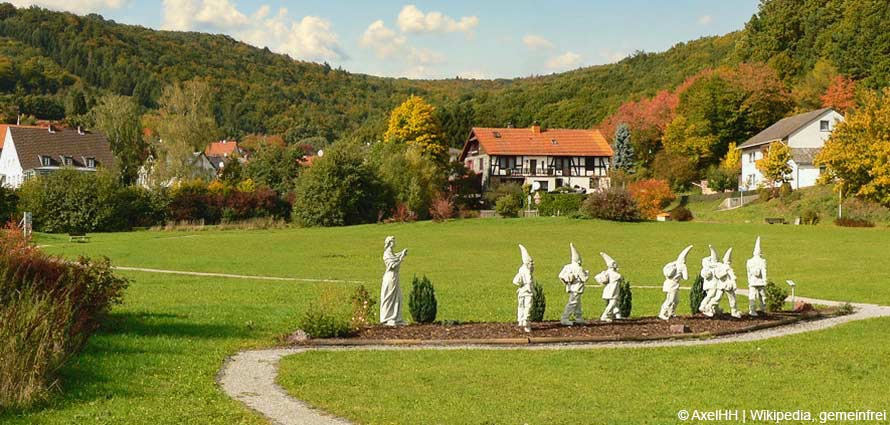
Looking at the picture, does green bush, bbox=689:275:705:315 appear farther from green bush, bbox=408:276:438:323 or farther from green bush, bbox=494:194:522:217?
green bush, bbox=494:194:522:217

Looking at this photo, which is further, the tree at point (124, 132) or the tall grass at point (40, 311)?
the tree at point (124, 132)

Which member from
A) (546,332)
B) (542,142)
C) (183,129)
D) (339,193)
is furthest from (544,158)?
A: (546,332)

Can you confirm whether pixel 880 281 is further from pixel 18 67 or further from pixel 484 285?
pixel 18 67

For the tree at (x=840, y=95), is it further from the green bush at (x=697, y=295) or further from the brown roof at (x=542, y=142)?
the green bush at (x=697, y=295)

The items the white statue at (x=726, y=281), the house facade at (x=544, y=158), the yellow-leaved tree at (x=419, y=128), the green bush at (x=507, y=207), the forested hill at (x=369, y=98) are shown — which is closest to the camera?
the white statue at (x=726, y=281)

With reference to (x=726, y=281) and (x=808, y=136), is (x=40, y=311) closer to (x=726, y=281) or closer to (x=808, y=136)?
(x=726, y=281)

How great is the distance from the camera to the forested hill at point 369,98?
9794 cm

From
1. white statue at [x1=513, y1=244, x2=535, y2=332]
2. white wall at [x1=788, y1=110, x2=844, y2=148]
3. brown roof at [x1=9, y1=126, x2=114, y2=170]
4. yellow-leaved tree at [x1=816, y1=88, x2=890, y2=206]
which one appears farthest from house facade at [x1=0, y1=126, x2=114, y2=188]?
white statue at [x1=513, y1=244, x2=535, y2=332]

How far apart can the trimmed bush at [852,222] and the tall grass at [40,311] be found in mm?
47443

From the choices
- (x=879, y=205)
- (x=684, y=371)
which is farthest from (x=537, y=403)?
(x=879, y=205)

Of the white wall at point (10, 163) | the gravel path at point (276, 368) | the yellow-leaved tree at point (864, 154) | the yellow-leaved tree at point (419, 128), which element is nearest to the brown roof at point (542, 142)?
the yellow-leaved tree at point (419, 128)

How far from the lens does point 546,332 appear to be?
18.5 metres

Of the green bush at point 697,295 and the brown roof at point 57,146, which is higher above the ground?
the brown roof at point 57,146

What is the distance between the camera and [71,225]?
63000 mm
